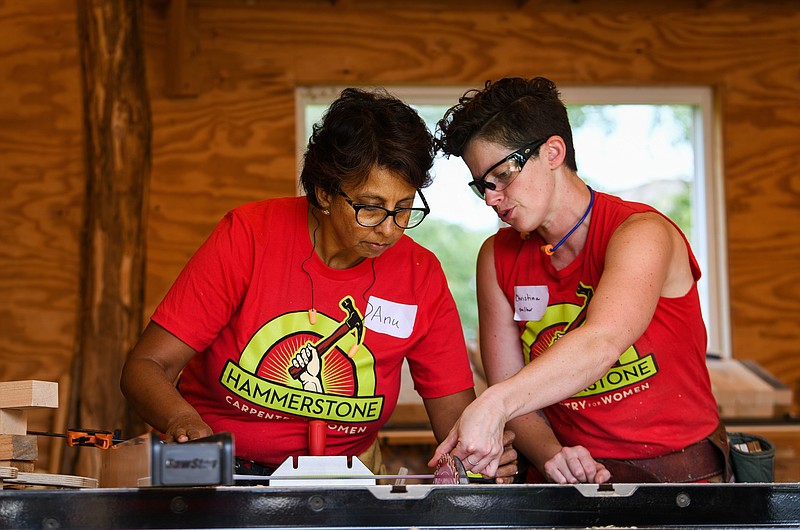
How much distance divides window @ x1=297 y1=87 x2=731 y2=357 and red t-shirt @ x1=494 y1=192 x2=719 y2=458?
3.04m

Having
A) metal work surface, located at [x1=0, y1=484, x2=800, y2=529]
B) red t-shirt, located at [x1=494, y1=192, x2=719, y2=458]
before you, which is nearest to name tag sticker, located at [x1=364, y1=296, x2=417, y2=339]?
red t-shirt, located at [x1=494, y1=192, x2=719, y2=458]

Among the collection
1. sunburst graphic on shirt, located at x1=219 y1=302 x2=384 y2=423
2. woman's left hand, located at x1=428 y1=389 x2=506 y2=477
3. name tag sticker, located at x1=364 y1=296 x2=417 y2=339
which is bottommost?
woman's left hand, located at x1=428 y1=389 x2=506 y2=477

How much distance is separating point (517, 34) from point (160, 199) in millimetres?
2074

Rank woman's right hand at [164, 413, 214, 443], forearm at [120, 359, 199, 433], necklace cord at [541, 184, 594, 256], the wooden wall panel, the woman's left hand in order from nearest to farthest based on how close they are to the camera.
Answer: the woman's left hand
woman's right hand at [164, 413, 214, 443]
forearm at [120, 359, 199, 433]
necklace cord at [541, 184, 594, 256]
the wooden wall panel

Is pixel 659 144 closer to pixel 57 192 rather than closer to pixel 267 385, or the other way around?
pixel 57 192

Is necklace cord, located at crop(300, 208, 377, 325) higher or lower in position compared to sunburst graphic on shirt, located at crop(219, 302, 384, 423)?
higher

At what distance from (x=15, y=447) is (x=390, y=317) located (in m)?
0.97

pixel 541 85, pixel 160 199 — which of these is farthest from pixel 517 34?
pixel 541 85

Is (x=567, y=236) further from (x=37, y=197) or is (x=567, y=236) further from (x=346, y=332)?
(x=37, y=197)

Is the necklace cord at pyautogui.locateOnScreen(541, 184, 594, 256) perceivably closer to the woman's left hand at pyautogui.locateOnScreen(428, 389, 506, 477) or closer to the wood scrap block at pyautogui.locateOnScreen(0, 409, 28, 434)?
the woman's left hand at pyautogui.locateOnScreen(428, 389, 506, 477)

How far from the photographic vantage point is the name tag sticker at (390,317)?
2.39m

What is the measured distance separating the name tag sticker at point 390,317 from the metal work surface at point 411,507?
973 mm

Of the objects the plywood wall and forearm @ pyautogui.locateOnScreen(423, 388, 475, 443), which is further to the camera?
the plywood wall

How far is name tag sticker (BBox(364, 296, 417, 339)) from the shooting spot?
239 centimetres
